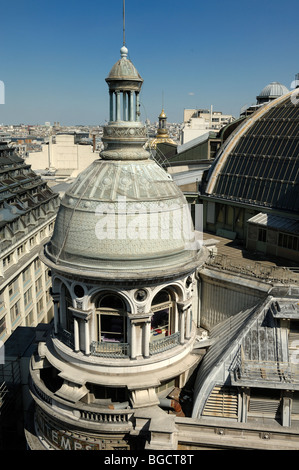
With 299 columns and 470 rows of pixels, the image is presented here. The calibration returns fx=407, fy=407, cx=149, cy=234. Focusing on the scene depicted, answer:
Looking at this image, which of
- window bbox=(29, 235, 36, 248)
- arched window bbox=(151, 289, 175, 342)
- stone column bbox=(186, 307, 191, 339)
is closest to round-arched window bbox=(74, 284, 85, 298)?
arched window bbox=(151, 289, 175, 342)

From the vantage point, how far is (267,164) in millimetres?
39000

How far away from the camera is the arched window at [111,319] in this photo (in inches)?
965

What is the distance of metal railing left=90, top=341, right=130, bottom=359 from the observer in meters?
24.5

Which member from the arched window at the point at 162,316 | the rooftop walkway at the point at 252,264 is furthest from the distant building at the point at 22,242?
the arched window at the point at 162,316

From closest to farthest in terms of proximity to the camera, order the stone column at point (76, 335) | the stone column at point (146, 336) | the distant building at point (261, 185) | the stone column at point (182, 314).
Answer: the stone column at point (146, 336) → the stone column at point (76, 335) → the stone column at point (182, 314) → the distant building at point (261, 185)

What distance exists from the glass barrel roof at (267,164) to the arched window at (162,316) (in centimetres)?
1578

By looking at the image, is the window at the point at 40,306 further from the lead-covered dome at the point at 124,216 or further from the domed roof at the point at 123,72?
the domed roof at the point at 123,72

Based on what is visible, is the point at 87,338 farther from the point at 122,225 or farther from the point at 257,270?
the point at 257,270

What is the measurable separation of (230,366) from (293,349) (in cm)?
414

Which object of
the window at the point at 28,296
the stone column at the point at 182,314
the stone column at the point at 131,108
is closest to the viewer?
the stone column at the point at 182,314

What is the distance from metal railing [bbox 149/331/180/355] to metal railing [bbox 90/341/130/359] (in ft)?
5.34

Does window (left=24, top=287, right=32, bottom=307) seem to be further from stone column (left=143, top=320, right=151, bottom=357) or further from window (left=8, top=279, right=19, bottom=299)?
stone column (left=143, top=320, right=151, bottom=357)

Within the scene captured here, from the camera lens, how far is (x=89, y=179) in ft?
83.3

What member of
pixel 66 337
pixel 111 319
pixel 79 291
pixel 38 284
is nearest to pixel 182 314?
pixel 111 319
